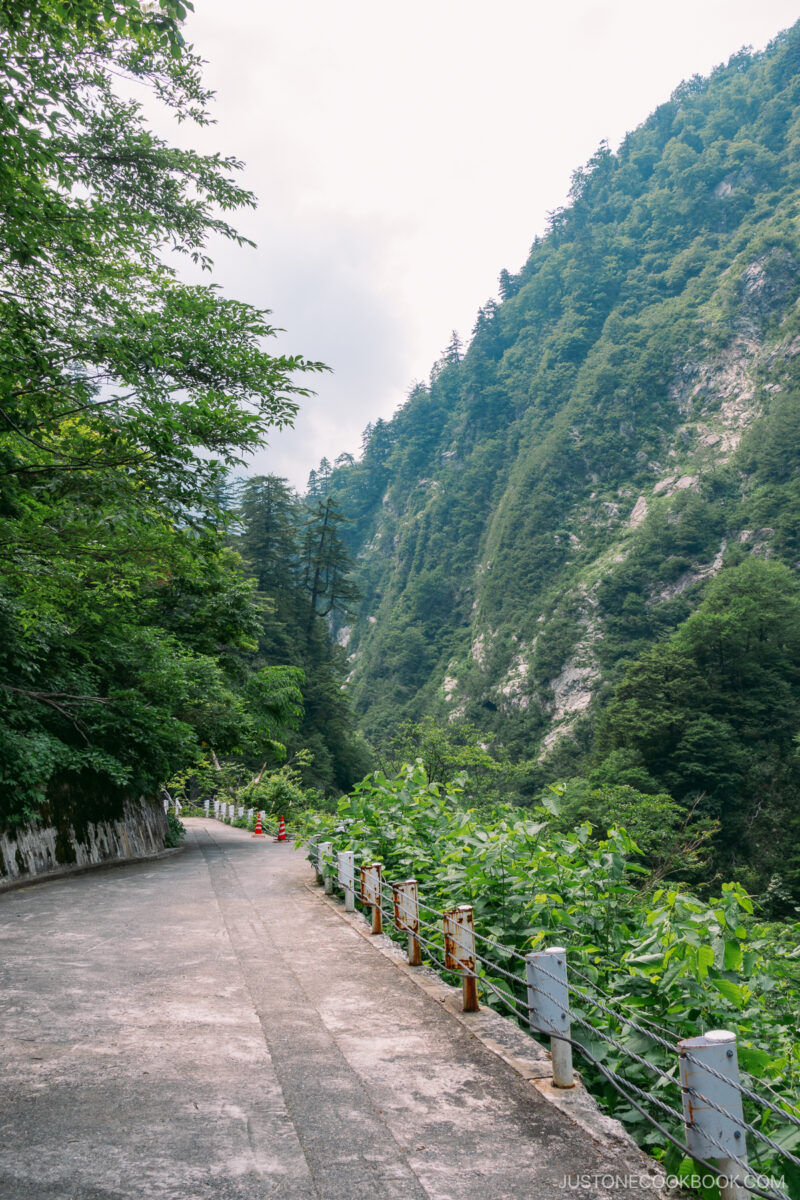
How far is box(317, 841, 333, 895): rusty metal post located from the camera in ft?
34.1

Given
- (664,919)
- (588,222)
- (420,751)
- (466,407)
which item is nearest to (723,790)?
(420,751)

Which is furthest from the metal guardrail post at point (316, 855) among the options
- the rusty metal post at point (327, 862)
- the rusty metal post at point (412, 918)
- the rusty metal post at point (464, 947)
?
the rusty metal post at point (464, 947)

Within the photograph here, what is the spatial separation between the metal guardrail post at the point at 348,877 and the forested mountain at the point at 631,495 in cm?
3206

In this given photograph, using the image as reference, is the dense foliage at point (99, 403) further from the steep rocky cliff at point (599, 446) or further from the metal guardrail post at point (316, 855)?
the steep rocky cliff at point (599, 446)

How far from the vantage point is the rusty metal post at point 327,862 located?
10.4 meters

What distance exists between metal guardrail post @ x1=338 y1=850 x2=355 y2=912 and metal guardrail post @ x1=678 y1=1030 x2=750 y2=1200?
21.4 feet

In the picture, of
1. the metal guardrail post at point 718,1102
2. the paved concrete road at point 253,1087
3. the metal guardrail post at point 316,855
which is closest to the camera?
the metal guardrail post at point 718,1102

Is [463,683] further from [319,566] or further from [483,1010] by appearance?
[483,1010]

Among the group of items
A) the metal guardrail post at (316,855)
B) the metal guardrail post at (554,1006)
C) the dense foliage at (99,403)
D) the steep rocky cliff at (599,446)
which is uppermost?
the steep rocky cliff at (599,446)

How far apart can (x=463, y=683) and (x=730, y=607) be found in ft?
136

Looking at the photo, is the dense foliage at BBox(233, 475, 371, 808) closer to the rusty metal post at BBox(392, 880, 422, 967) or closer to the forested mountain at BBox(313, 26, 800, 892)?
the forested mountain at BBox(313, 26, 800, 892)

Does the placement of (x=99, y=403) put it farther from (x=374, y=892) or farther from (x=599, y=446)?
(x=599, y=446)

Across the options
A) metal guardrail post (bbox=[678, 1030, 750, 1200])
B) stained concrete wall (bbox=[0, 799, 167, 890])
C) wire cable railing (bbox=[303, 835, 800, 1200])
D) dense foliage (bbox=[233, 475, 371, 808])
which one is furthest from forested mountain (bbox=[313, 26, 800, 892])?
metal guardrail post (bbox=[678, 1030, 750, 1200])

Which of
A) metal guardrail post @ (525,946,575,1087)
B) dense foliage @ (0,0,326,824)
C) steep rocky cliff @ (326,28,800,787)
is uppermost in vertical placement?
steep rocky cliff @ (326,28,800,787)
